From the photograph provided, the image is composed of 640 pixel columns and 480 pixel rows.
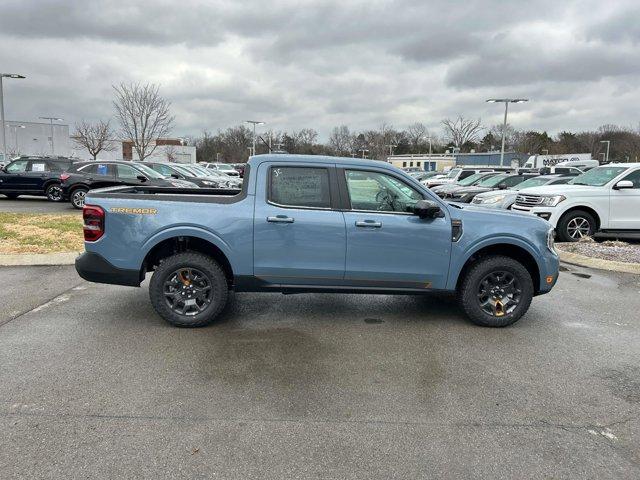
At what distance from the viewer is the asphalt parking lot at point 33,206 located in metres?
14.2

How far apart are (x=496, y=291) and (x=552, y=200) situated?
6040mm

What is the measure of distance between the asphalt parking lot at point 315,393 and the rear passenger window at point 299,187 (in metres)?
1.35

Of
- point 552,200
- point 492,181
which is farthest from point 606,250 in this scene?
point 492,181

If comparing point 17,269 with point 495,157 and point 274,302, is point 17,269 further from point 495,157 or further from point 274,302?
point 495,157

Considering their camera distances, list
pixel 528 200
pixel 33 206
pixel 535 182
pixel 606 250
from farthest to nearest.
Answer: pixel 33 206 → pixel 535 182 → pixel 528 200 → pixel 606 250

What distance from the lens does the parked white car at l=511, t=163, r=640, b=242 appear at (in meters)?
9.85

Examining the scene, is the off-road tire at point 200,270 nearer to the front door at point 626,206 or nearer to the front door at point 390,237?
the front door at point 390,237

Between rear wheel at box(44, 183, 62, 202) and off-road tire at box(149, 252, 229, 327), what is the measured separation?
47.3ft

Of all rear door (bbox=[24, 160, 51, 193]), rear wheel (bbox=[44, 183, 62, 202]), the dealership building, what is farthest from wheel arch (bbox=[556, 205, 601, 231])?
the dealership building

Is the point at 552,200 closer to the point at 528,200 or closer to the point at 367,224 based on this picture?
the point at 528,200

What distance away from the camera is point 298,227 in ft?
15.0

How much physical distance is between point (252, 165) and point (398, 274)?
191 cm

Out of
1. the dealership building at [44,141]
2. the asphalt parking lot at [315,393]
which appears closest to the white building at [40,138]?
the dealership building at [44,141]

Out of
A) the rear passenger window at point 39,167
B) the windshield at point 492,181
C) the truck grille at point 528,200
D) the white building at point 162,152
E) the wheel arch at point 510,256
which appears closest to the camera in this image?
the wheel arch at point 510,256
